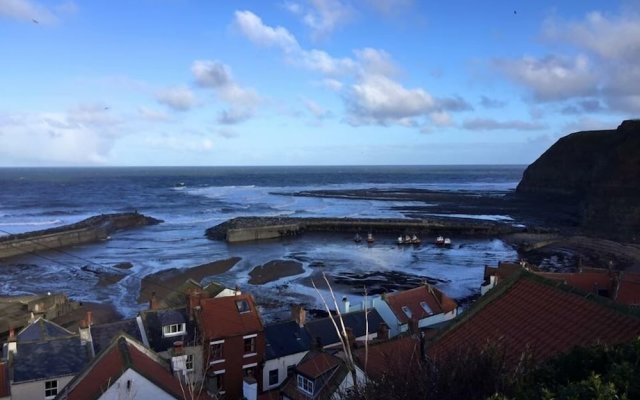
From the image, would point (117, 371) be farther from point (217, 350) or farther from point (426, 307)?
point (426, 307)

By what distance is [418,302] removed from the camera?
34.0m

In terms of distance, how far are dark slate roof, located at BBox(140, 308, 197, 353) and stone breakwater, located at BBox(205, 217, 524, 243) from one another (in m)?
52.9

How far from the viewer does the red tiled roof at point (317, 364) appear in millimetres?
18203

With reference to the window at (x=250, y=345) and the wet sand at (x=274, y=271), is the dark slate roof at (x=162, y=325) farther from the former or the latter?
the wet sand at (x=274, y=271)

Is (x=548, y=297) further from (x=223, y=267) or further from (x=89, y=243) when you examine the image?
(x=89, y=243)

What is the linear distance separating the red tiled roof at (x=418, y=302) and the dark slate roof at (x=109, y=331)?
48.4 ft

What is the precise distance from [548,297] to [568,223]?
311 ft

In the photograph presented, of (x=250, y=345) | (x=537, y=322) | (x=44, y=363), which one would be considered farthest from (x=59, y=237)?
(x=537, y=322)

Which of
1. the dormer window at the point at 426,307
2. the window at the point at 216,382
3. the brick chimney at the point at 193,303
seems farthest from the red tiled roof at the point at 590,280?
the brick chimney at the point at 193,303

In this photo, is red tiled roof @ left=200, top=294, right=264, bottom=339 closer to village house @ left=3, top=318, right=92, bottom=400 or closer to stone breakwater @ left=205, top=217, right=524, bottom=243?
village house @ left=3, top=318, right=92, bottom=400

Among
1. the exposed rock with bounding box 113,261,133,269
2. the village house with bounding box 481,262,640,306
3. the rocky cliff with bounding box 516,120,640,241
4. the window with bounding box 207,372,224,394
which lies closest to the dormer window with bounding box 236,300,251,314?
the window with bounding box 207,372,224,394

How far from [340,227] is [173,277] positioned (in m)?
41.7

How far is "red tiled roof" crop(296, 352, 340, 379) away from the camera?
59.7 feet

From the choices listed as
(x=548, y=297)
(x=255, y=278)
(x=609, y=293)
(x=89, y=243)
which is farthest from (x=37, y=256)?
(x=548, y=297)
